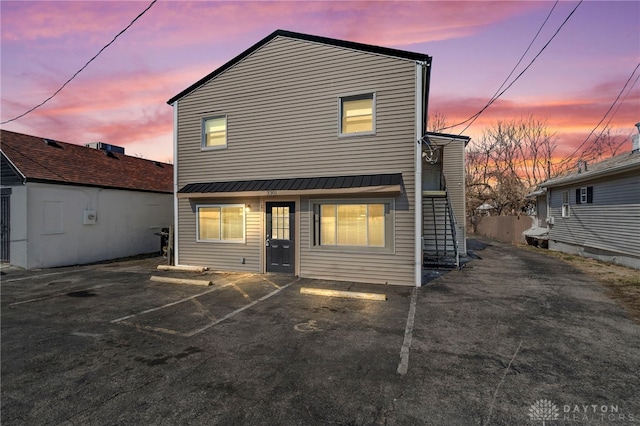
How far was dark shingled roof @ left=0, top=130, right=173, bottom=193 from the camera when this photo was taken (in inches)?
489

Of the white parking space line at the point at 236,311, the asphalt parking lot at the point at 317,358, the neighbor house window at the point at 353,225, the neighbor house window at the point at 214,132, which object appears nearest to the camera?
the asphalt parking lot at the point at 317,358

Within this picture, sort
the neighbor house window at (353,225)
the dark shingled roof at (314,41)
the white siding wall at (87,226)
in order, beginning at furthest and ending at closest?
1. the white siding wall at (87,226)
2. the neighbor house window at (353,225)
3. the dark shingled roof at (314,41)

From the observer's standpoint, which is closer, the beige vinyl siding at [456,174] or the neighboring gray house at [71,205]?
the neighboring gray house at [71,205]

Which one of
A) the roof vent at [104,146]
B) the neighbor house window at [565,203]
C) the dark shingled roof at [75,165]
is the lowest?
the neighbor house window at [565,203]

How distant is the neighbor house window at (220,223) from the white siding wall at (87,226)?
672 cm

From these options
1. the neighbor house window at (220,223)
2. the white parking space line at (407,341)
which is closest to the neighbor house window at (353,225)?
the white parking space line at (407,341)

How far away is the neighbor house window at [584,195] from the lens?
14.4 metres

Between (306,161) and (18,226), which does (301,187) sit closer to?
(306,161)

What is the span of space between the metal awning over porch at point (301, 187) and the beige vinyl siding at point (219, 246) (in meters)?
0.61

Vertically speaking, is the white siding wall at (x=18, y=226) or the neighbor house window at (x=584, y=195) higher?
the neighbor house window at (x=584, y=195)

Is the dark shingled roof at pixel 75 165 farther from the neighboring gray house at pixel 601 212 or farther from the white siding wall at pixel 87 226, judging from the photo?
the neighboring gray house at pixel 601 212

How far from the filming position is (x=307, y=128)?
988cm

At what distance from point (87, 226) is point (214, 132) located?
834cm

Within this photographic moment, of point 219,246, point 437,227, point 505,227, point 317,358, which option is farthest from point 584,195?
point 219,246
